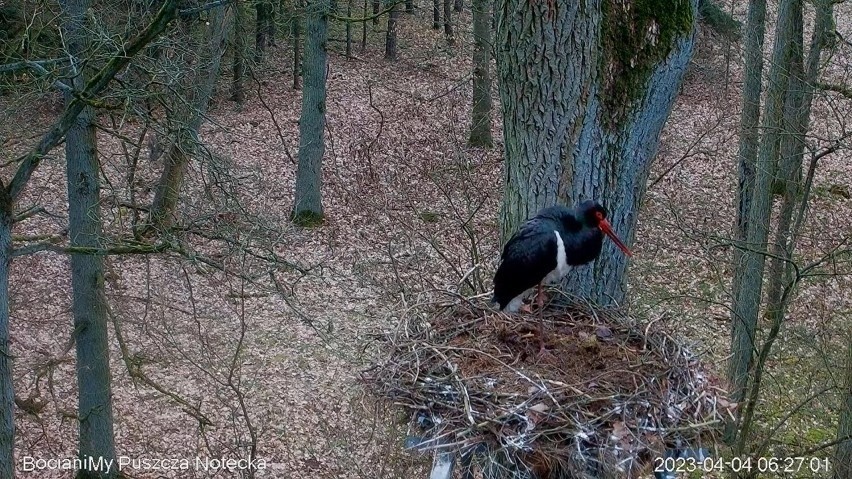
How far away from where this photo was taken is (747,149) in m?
12.1

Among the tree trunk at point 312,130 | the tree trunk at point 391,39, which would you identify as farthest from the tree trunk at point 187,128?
the tree trunk at point 391,39

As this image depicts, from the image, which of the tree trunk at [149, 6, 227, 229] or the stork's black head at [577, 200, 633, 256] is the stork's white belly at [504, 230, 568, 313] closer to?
the stork's black head at [577, 200, 633, 256]

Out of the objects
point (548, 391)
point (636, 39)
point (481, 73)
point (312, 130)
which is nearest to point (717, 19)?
point (481, 73)

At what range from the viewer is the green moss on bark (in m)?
4.63

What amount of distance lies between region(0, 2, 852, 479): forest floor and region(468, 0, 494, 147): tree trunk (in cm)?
40

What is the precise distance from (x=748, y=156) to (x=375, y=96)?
11251 millimetres

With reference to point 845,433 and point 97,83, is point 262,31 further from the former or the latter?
point 845,433

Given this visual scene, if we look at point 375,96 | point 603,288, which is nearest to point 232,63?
point 375,96

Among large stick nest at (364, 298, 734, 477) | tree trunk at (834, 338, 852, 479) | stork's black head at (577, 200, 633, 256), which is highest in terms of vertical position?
stork's black head at (577, 200, 633, 256)

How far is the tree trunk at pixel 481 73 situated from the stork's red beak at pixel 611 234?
36.4 ft

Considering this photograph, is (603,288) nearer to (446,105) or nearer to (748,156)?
(748,156)

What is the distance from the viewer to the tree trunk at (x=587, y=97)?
466cm

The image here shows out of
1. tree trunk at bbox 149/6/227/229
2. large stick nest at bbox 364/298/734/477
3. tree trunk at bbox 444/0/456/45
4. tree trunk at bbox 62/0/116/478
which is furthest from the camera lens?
tree trunk at bbox 444/0/456/45

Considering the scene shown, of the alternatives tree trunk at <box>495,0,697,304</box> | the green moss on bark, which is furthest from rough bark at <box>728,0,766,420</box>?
the green moss on bark
